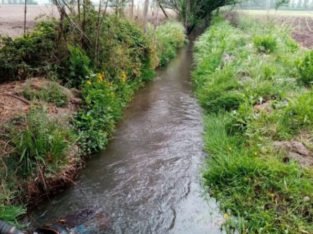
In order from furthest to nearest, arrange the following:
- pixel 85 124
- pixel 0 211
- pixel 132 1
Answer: pixel 132 1 → pixel 85 124 → pixel 0 211

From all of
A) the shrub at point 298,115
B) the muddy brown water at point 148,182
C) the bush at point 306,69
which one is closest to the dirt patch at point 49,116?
the muddy brown water at point 148,182

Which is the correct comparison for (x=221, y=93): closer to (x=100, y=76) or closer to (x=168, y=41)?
(x=100, y=76)

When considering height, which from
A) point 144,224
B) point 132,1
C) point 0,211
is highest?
point 132,1

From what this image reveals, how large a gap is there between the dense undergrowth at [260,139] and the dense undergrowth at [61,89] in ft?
5.21

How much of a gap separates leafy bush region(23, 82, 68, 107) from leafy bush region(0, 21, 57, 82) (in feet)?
1.97

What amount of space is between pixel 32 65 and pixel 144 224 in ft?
11.8

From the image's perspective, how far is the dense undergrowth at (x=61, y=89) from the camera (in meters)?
3.79

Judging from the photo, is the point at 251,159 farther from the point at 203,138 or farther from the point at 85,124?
the point at 85,124

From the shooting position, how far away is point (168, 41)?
13.0 meters

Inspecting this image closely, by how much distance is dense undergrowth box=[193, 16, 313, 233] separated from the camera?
348cm

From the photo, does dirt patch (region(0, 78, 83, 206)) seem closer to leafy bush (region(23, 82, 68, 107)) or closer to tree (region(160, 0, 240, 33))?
leafy bush (region(23, 82, 68, 107))

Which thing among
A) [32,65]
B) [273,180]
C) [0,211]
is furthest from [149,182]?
[32,65]

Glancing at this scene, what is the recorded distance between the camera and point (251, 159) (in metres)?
4.10

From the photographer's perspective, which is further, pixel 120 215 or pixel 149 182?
pixel 149 182
